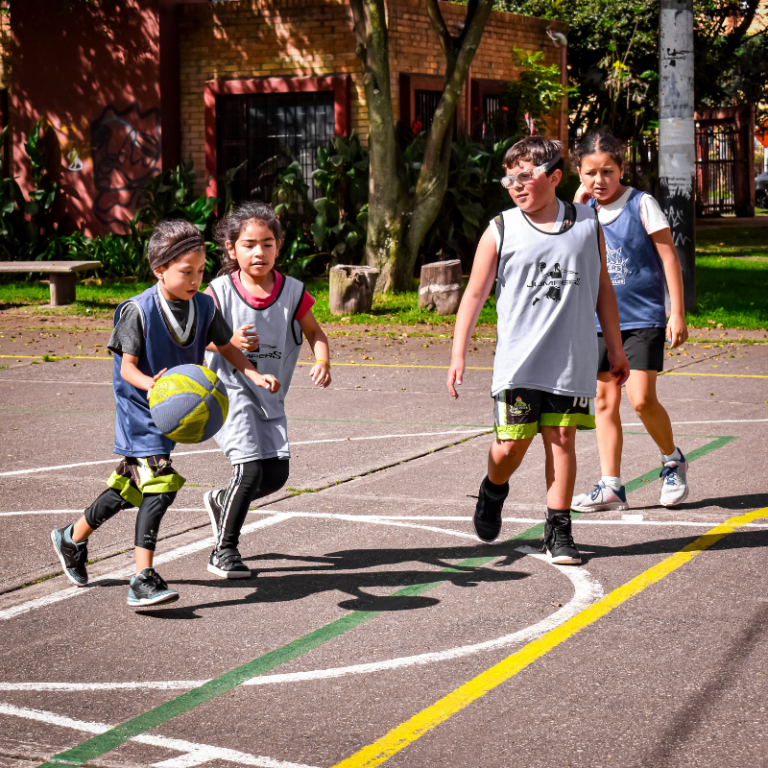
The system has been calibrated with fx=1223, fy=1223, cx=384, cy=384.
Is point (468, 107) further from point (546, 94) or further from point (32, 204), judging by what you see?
point (32, 204)

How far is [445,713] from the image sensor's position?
153 inches

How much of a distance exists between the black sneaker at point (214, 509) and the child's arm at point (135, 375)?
814 mm

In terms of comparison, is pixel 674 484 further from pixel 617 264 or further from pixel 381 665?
pixel 381 665

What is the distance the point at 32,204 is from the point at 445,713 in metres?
20.1

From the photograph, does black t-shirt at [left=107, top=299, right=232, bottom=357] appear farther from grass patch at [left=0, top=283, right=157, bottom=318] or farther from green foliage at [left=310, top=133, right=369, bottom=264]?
green foliage at [left=310, top=133, right=369, bottom=264]

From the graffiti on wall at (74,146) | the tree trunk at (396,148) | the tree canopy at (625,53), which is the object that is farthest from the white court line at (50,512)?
the tree canopy at (625,53)

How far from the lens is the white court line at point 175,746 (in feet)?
11.6

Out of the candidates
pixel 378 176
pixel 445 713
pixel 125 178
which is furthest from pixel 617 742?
pixel 125 178

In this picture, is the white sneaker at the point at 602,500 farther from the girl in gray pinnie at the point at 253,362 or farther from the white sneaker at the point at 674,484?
the girl in gray pinnie at the point at 253,362

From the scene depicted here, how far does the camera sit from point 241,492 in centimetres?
541

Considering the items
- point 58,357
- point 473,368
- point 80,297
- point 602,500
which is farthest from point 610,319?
point 80,297

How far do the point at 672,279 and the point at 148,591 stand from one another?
311cm

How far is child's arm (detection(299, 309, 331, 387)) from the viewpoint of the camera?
545 cm

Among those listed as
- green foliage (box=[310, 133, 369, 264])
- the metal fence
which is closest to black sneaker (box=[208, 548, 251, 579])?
green foliage (box=[310, 133, 369, 264])
